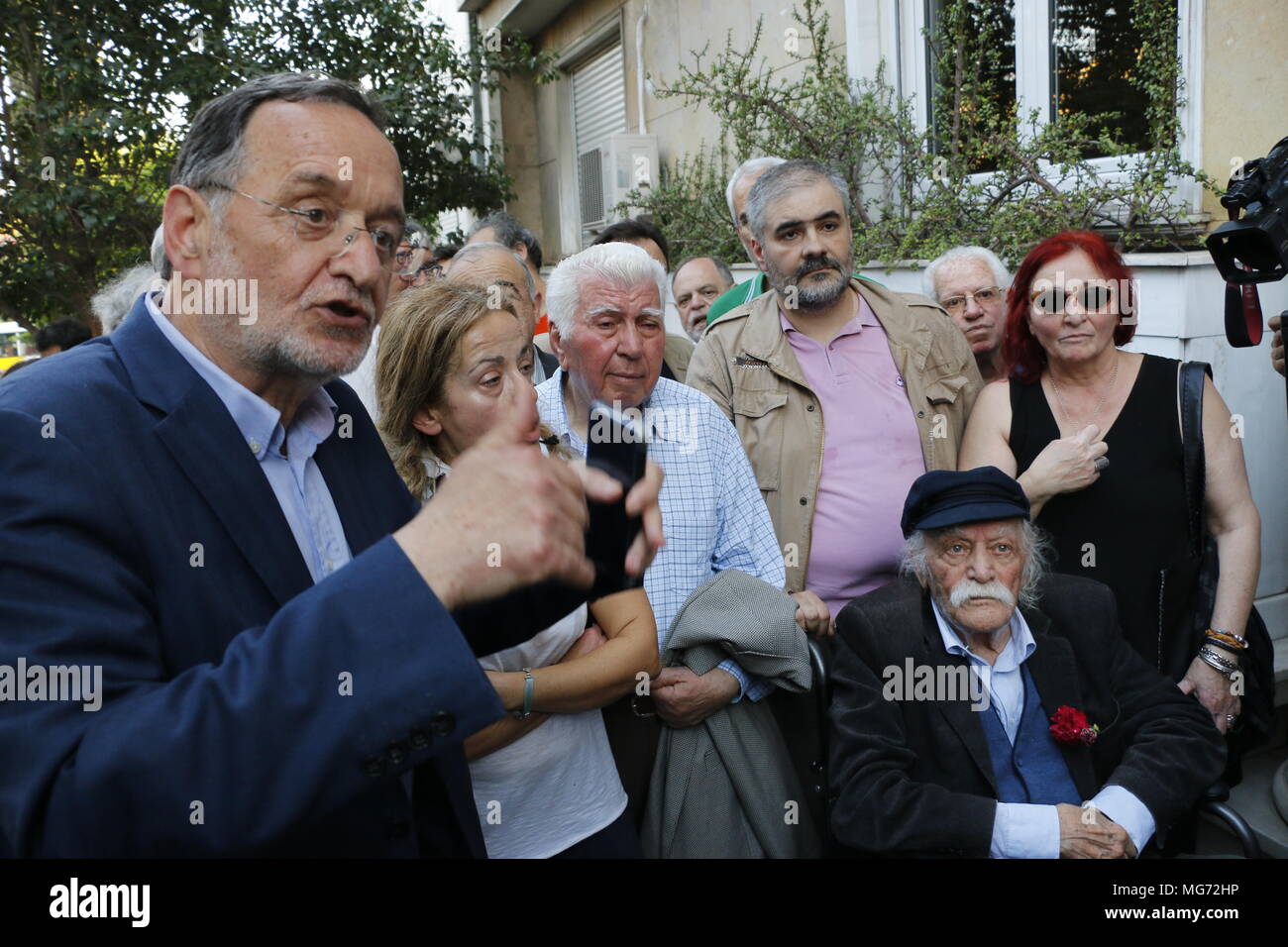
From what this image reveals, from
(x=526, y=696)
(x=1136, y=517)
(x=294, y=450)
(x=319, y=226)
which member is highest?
(x=319, y=226)

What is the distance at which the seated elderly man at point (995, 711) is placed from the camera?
246 centimetres

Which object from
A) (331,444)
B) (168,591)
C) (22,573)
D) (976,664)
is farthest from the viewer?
(976,664)

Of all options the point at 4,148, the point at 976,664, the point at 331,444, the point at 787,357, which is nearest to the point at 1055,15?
the point at 787,357

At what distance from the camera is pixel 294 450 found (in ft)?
4.45

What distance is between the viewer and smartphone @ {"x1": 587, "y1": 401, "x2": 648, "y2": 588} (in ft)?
3.85

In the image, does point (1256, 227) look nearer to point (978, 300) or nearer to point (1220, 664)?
point (1220, 664)

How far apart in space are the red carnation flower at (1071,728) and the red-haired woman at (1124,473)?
54cm

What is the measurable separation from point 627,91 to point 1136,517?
8325 mm

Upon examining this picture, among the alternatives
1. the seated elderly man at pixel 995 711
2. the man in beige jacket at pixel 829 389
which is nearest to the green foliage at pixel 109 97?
the man in beige jacket at pixel 829 389

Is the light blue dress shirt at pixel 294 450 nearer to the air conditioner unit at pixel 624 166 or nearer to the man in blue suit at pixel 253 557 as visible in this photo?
the man in blue suit at pixel 253 557

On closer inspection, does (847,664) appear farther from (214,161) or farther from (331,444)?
(214,161)

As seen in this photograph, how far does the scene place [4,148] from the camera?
8211 millimetres

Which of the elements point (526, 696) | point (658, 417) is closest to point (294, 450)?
point (526, 696)
